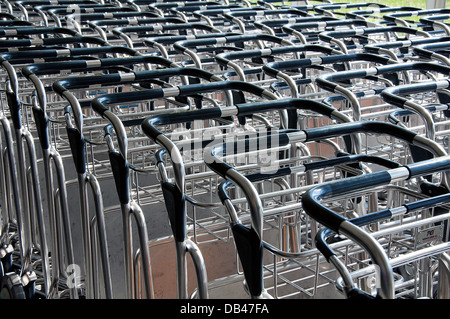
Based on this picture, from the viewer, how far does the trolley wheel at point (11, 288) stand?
1.91 m

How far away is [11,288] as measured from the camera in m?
1.94

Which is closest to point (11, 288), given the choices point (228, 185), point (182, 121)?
point (182, 121)

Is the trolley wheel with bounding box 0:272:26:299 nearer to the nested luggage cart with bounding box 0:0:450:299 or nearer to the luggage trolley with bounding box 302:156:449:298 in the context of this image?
the nested luggage cart with bounding box 0:0:450:299

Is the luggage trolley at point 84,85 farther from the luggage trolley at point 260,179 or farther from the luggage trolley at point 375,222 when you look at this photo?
the luggage trolley at point 375,222

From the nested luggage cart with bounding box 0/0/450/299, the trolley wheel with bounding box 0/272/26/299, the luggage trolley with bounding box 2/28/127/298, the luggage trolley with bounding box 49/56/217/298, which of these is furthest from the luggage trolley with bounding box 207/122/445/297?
the trolley wheel with bounding box 0/272/26/299

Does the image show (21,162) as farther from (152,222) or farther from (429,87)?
(429,87)

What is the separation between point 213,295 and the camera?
1.62 meters

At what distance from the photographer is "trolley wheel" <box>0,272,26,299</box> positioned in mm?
1911

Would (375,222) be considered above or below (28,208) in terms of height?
above

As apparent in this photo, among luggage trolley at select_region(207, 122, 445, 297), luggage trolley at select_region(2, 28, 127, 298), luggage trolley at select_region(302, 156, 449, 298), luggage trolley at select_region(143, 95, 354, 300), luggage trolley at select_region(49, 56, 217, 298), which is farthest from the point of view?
luggage trolley at select_region(2, 28, 127, 298)

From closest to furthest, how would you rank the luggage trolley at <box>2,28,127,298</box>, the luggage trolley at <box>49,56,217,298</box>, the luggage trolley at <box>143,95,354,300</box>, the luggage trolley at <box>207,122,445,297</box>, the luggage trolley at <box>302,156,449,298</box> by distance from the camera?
1. the luggage trolley at <box>302,156,449,298</box>
2. the luggage trolley at <box>207,122,445,297</box>
3. the luggage trolley at <box>143,95,354,300</box>
4. the luggage trolley at <box>49,56,217,298</box>
5. the luggage trolley at <box>2,28,127,298</box>

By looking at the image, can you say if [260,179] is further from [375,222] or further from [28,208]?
[28,208]
